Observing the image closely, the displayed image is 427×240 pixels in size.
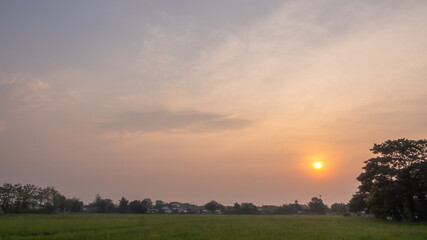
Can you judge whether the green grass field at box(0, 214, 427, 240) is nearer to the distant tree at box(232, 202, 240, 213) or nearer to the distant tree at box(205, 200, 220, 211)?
the distant tree at box(232, 202, 240, 213)

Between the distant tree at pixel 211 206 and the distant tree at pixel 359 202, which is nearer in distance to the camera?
the distant tree at pixel 359 202

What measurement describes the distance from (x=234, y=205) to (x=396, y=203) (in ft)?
383

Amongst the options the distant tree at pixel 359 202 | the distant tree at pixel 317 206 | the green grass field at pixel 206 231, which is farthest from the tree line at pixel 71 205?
the green grass field at pixel 206 231

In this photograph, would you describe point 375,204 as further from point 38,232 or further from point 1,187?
point 1,187

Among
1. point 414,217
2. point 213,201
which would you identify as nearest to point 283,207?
point 213,201

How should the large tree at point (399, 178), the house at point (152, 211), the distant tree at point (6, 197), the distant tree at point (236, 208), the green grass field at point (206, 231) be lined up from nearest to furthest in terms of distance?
the green grass field at point (206, 231)
the large tree at point (399, 178)
the distant tree at point (6, 197)
the distant tree at point (236, 208)
the house at point (152, 211)

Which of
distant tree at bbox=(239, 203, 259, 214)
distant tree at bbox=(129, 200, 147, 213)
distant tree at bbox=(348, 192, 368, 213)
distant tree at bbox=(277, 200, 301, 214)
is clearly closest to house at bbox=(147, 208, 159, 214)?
distant tree at bbox=(129, 200, 147, 213)

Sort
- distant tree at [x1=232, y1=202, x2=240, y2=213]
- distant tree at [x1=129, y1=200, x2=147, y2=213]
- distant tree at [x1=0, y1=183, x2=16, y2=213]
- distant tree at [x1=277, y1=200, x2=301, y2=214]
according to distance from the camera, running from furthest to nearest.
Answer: distant tree at [x1=277, y1=200, x2=301, y2=214], distant tree at [x1=232, y1=202, x2=240, y2=213], distant tree at [x1=129, y1=200, x2=147, y2=213], distant tree at [x1=0, y1=183, x2=16, y2=213]

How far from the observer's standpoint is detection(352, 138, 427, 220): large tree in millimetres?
43781

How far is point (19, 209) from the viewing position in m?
105

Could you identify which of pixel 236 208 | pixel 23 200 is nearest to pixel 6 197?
pixel 23 200

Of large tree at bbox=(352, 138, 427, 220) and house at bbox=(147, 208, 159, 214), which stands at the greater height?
large tree at bbox=(352, 138, 427, 220)

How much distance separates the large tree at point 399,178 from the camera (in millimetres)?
43781

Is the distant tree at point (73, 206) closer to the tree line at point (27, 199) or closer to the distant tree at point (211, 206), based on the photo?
the tree line at point (27, 199)
